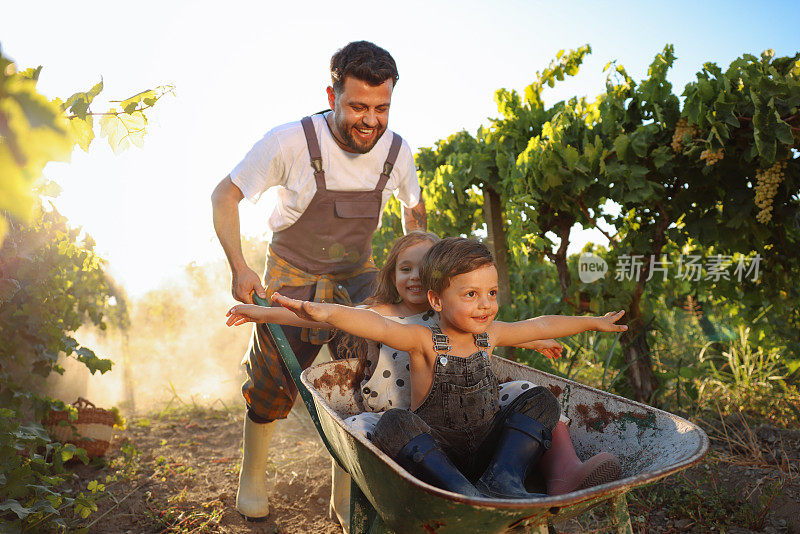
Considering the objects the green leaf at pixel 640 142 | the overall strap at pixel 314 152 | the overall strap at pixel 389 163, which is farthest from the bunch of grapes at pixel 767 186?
the overall strap at pixel 314 152

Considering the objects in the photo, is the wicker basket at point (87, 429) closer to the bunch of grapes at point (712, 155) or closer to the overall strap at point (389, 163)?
the overall strap at point (389, 163)

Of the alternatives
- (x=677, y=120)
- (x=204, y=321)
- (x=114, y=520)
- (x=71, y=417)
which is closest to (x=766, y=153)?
(x=677, y=120)

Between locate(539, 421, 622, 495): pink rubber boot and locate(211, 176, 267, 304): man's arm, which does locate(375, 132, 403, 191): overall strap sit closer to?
locate(211, 176, 267, 304): man's arm

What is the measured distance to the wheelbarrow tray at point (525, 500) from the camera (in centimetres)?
139

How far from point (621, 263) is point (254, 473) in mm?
2522

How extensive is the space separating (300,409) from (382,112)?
11.9 feet

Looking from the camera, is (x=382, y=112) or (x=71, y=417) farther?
(x=71, y=417)

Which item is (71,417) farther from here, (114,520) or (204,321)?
(204,321)

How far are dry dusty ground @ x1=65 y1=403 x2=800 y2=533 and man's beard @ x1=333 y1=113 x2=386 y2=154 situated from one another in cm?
189

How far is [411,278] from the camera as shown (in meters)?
2.55

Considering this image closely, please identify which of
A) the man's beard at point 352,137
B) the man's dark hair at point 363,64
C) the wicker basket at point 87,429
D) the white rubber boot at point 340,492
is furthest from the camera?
the wicker basket at point 87,429

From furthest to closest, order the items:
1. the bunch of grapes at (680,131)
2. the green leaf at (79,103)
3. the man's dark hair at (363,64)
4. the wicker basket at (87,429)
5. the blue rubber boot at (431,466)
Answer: the wicker basket at (87,429), the bunch of grapes at (680,131), the man's dark hair at (363,64), the blue rubber boot at (431,466), the green leaf at (79,103)

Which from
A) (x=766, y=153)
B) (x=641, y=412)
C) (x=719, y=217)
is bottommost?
(x=641, y=412)

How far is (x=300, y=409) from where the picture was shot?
5.66 m
